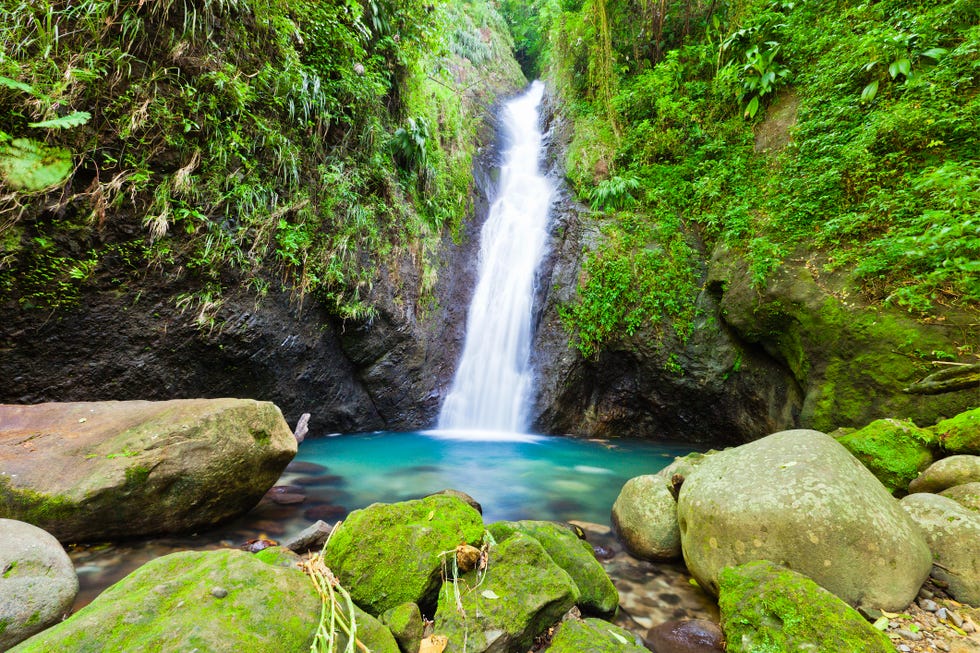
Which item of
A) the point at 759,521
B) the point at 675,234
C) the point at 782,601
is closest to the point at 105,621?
the point at 782,601

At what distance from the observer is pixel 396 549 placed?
2145mm

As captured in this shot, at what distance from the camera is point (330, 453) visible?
579 cm

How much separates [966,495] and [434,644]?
3.50 m

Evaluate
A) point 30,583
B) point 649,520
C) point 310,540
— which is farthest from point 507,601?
point 30,583

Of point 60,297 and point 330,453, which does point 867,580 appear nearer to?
point 330,453

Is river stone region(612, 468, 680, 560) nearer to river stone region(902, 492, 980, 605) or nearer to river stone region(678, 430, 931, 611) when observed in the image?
river stone region(678, 430, 931, 611)

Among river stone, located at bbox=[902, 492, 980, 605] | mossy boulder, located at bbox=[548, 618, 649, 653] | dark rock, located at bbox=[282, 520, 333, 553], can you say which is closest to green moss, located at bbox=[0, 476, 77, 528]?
dark rock, located at bbox=[282, 520, 333, 553]

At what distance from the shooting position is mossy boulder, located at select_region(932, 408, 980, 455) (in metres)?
3.04

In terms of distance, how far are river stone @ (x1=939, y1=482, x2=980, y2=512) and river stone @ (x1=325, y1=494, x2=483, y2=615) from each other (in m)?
3.15

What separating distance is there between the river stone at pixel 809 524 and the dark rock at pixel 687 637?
33 cm

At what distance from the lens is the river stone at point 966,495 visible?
246 centimetres

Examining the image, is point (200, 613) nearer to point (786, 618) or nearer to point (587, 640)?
point (587, 640)

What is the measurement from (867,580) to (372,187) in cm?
771

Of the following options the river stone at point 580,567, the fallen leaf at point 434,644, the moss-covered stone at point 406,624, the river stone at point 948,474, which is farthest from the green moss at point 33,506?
the river stone at point 948,474
